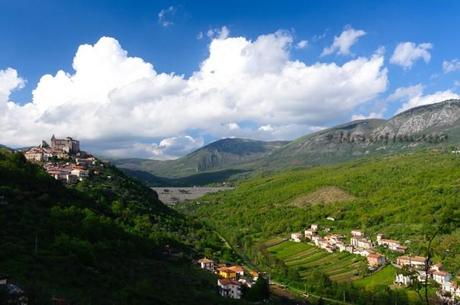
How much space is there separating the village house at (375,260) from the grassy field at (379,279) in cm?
183

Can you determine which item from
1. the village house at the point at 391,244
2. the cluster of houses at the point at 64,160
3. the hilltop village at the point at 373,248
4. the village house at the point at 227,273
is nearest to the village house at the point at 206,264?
the village house at the point at 227,273

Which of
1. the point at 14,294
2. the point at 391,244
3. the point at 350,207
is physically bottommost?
Answer: the point at 391,244

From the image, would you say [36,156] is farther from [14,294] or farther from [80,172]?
[14,294]

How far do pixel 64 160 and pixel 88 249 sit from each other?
66.2 meters

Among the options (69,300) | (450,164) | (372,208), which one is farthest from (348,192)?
(69,300)

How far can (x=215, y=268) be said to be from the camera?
6216 cm

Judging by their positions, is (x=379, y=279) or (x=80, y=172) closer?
(x=379, y=279)

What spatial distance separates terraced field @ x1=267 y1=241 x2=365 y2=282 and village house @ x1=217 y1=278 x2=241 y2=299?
20712mm

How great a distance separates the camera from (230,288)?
1998 inches

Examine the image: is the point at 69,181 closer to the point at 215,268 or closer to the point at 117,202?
the point at 117,202

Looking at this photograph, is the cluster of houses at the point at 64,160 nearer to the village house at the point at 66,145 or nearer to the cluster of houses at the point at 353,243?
the village house at the point at 66,145

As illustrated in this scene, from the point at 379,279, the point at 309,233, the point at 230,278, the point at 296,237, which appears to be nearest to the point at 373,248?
the point at 379,279

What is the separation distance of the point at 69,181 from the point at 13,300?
2439 inches

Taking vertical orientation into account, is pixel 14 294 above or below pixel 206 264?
above
